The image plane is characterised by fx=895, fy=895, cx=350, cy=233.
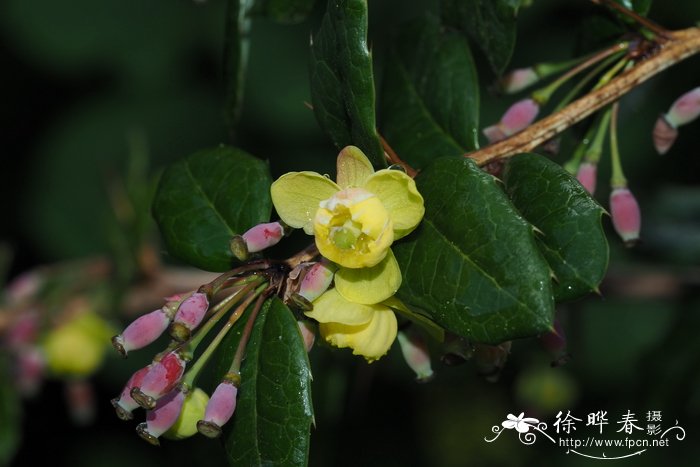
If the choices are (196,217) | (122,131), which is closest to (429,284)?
(196,217)

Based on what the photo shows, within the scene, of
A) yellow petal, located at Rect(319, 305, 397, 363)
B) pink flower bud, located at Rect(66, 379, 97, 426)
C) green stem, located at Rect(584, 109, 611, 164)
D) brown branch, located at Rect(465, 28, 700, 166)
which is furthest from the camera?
pink flower bud, located at Rect(66, 379, 97, 426)

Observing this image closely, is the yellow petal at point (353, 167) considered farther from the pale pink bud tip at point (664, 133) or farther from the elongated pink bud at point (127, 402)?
the pale pink bud tip at point (664, 133)

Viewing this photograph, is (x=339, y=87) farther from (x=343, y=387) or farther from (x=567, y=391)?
(x=567, y=391)

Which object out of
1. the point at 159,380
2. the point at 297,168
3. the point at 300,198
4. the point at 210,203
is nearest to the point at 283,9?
the point at 210,203

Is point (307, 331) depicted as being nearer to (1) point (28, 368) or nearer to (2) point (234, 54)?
(2) point (234, 54)

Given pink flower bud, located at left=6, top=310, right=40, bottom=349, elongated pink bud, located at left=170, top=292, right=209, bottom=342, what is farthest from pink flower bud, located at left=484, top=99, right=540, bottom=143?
pink flower bud, located at left=6, top=310, right=40, bottom=349

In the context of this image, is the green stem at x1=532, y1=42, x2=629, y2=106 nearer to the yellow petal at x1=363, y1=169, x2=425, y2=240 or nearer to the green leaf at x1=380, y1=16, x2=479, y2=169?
the green leaf at x1=380, y1=16, x2=479, y2=169
